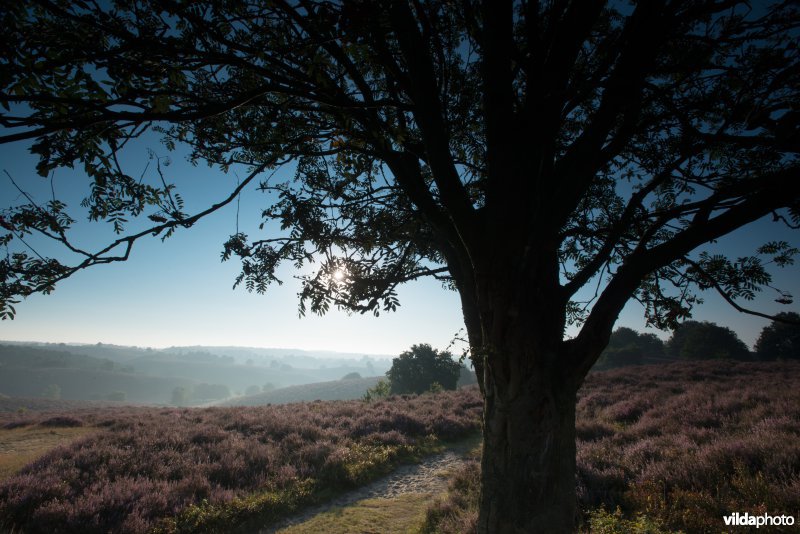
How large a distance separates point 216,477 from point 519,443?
988 centimetres

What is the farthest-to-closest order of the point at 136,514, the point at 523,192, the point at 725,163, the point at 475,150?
the point at 136,514 < the point at 475,150 < the point at 725,163 < the point at 523,192

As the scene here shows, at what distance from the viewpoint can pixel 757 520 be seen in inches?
179

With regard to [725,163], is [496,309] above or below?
below

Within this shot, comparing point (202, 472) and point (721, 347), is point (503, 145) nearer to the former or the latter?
point (202, 472)

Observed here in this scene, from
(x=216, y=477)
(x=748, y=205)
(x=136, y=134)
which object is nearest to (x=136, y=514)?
A: (x=216, y=477)

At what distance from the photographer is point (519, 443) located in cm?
299

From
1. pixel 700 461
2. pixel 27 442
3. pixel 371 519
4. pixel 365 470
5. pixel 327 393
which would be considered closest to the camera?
pixel 700 461

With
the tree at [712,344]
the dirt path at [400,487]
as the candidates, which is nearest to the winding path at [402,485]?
the dirt path at [400,487]

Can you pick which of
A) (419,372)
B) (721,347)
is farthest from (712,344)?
(419,372)

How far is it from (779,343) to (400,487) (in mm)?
57403

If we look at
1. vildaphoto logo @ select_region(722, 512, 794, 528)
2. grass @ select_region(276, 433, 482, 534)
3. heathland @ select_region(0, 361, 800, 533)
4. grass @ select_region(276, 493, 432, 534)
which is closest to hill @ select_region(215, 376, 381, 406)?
heathland @ select_region(0, 361, 800, 533)

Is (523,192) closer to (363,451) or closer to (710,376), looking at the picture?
(363,451)

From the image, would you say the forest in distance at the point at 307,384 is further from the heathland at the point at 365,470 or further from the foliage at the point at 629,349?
the heathland at the point at 365,470

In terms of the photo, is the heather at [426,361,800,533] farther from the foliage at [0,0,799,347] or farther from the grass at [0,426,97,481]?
the grass at [0,426,97,481]
